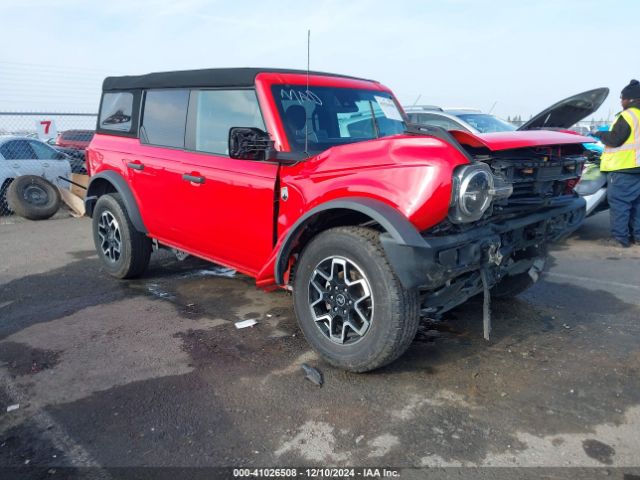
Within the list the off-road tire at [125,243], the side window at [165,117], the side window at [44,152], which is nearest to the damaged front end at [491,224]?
the side window at [165,117]

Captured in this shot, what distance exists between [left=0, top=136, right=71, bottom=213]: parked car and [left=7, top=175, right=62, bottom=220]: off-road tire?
0.44 meters

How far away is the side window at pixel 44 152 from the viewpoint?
977 cm

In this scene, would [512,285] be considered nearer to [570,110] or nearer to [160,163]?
[570,110]

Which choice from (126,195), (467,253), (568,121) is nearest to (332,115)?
(467,253)

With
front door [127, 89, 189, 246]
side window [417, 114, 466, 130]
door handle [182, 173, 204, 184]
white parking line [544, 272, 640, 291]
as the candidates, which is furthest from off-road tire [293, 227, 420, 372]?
side window [417, 114, 466, 130]

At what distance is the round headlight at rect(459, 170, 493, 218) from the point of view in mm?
2611

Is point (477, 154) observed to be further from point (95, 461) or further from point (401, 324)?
point (95, 461)

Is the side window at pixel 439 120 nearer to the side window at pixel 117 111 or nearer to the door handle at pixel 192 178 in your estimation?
the side window at pixel 117 111

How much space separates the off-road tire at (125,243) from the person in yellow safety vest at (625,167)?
18.7 feet

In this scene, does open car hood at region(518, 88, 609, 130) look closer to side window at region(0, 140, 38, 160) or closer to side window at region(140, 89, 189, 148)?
side window at region(140, 89, 189, 148)

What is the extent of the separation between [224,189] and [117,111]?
2121 mm

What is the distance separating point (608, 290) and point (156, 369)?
418 centimetres

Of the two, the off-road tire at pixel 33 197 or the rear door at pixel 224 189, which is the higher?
the rear door at pixel 224 189

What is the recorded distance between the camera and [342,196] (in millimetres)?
3000
